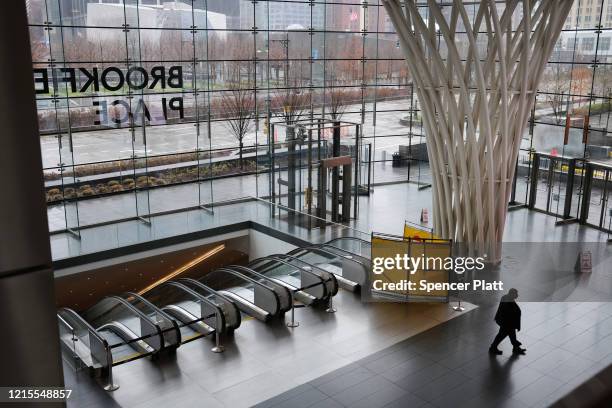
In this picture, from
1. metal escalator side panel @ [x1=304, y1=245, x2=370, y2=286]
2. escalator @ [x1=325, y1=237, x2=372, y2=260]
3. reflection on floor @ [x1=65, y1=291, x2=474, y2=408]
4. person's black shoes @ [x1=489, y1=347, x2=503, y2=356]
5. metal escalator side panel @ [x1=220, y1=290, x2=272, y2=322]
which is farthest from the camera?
escalator @ [x1=325, y1=237, x2=372, y2=260]

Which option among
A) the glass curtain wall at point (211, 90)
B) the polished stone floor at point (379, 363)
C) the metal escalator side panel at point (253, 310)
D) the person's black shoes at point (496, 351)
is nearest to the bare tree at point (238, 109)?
the glass curtain wall at point (211, 90)

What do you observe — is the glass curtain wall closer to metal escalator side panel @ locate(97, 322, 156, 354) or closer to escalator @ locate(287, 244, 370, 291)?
escalator @ locate(287, 244, 370, 291)

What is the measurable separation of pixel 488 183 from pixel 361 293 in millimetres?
3849

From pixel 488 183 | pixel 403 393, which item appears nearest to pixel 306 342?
pixel 403 393

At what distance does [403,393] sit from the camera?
8562 millimetres

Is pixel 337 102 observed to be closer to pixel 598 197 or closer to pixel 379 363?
pixel 598 197

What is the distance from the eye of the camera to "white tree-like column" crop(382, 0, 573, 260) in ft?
41.7

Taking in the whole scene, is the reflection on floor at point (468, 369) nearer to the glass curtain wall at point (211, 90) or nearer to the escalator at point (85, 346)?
the escalator at point (85, 346)

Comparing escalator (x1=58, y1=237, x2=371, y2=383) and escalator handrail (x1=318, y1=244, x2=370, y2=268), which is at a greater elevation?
escalator handrail (x1=318, y1=244, x2=370, y2=268)

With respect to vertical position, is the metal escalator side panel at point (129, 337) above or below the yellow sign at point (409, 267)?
below

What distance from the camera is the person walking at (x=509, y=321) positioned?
9500 millimetres

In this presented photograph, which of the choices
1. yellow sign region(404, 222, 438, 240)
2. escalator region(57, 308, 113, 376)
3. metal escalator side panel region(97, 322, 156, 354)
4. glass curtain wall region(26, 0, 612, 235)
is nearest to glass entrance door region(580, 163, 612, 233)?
glass curtain wall region(26, 0, 612, 235)

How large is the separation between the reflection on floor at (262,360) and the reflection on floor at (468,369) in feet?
0.98

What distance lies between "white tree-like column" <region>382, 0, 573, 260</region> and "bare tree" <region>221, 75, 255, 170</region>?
26.1 feet
